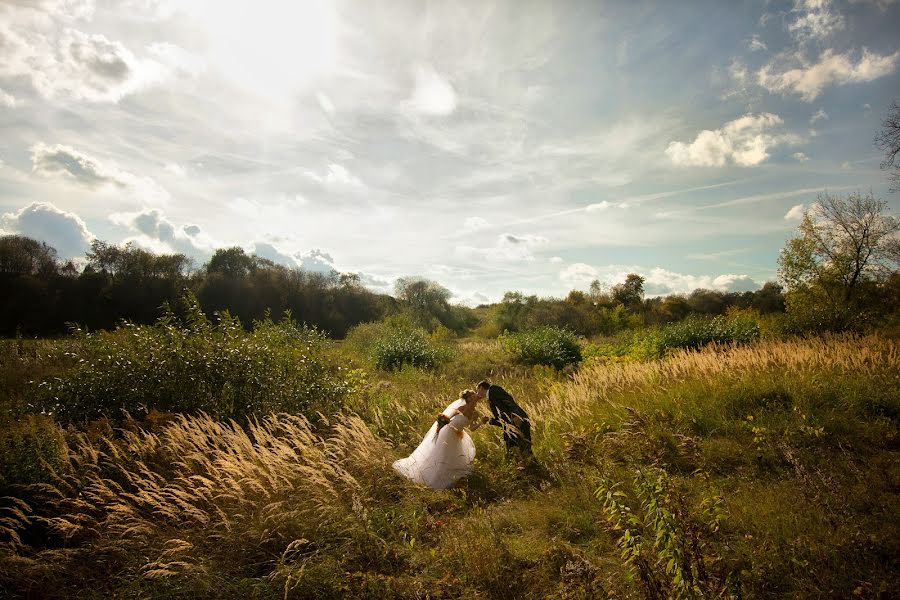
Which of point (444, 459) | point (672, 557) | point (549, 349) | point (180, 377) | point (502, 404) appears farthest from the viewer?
point (549, 349)

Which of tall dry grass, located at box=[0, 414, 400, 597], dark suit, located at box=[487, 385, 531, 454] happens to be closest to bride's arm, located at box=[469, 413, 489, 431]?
dark suit, located at box=[487, 385, 531, 454]

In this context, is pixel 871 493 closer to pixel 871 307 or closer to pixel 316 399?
pixel 316 399

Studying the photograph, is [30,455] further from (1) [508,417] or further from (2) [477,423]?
(1) [508,417]

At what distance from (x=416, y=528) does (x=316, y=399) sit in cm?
423

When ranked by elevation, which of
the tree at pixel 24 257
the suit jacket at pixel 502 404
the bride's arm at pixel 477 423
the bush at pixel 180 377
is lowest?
the bride's arm at pixel 477 423

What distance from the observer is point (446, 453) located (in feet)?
19.1

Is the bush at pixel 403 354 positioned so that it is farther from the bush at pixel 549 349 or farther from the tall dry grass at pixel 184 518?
the tall dry grass at pixel 184 518

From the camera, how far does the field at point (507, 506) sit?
10.7ft

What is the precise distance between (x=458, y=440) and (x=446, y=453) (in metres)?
0.25

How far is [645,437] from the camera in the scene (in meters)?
5.59

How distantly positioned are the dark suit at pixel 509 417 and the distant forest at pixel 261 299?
2219 centimetres

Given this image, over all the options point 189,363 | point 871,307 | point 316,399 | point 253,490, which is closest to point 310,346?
point 316,399

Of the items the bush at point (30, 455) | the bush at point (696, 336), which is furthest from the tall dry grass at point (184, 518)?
the bush at point (696, 336)

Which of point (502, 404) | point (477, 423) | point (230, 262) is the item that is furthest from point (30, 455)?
point (230, 262)
